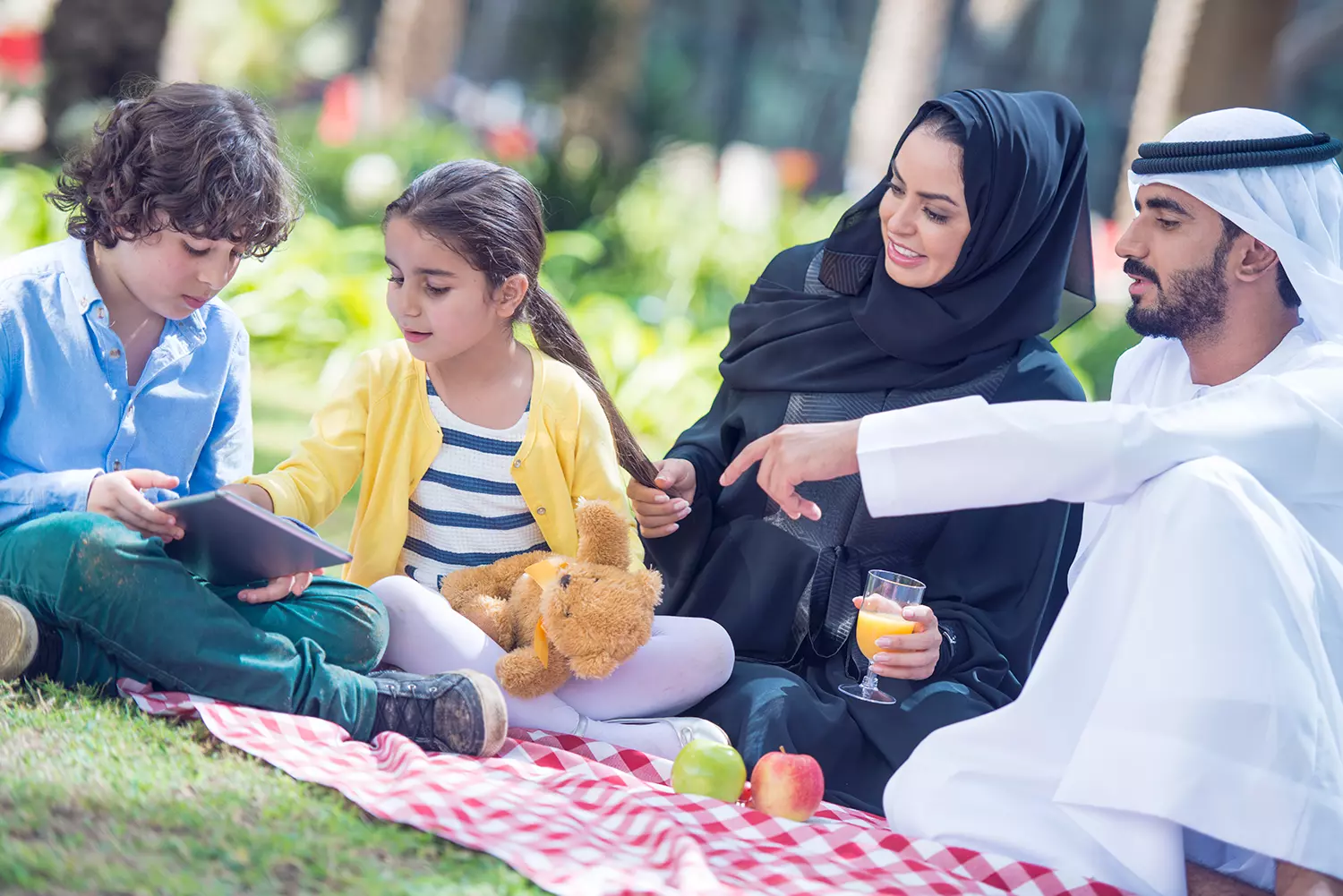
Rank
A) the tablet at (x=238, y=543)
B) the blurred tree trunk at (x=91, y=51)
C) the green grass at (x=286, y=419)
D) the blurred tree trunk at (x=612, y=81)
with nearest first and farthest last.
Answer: the tablet at (x=238, y=543), the green grass at (x=286, y=419), the blurred tree trunk at (x=91, y=51), the blurred tree trunk at (x=612, y=81)

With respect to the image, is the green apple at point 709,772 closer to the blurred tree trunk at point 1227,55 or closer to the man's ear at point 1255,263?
the man's ear at point 1255,263

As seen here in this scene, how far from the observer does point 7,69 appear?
18.6 m

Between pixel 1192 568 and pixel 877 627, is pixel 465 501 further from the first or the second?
pixel 1192 568

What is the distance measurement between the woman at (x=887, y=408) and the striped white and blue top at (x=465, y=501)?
342 millimetres

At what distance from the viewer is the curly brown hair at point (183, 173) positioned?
3.11 meters

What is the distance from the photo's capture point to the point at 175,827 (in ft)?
7.60

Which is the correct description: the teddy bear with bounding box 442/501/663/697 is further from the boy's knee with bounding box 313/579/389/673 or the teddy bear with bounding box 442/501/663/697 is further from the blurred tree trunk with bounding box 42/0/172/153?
the blurred tree trunk with bounding box 42/0/172/153

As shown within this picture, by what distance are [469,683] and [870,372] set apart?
129 cm

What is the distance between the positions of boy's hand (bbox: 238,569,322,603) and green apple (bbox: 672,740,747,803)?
899 millimetres

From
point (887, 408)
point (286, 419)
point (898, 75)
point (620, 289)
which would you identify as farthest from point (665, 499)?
→ point (898, 75)

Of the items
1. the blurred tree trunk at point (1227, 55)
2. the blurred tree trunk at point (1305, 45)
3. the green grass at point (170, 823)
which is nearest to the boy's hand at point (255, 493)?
the green grass at point (170, 823)

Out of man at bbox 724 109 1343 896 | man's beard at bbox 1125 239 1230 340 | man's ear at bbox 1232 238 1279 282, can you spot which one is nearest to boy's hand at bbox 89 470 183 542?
man at bbox 724 109 1343 896

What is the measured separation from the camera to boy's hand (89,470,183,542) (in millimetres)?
2857

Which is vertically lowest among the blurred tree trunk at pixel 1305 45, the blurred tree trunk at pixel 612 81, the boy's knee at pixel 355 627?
the boy's knee at pixel 355 627
